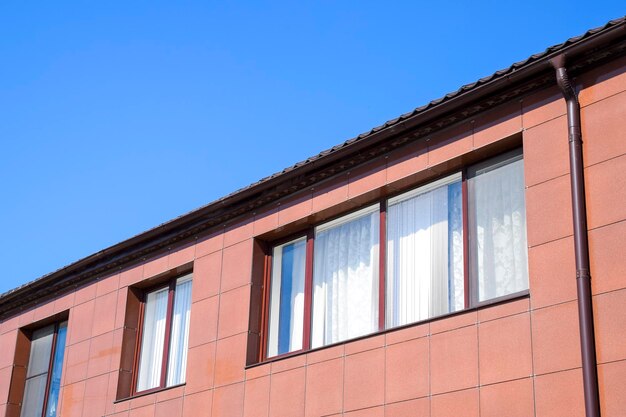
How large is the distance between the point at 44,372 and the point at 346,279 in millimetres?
7912

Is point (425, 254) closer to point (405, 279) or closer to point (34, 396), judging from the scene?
point (405, 279)

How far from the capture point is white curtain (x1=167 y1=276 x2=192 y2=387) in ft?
59.1

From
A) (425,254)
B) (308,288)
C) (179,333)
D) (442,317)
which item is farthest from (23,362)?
(442,317)

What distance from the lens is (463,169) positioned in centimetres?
1463

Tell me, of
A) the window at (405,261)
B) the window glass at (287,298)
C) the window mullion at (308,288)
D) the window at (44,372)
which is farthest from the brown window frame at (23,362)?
the window mullion at (308,288)

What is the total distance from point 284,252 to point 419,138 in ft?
10.8

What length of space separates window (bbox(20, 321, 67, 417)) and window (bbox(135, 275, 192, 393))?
2.50m

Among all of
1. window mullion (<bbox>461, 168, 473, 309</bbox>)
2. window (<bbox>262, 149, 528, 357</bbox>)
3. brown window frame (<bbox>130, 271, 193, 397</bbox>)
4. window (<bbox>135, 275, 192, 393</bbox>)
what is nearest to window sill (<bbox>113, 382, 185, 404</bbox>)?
brown window frame (<bbox>130, 271, 193, 397</bbox>)

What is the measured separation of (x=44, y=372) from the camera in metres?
21.0

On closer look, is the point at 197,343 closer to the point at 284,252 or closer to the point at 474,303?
the point at 284,252

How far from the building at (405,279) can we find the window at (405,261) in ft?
0.09

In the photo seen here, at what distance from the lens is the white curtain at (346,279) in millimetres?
15484

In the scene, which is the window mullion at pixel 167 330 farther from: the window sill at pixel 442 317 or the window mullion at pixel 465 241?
the window mullion at pixel 465 241

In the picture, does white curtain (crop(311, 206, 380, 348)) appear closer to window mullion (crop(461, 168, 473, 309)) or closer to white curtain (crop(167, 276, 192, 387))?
window mullion (crop(461, 168, 473, 309))
